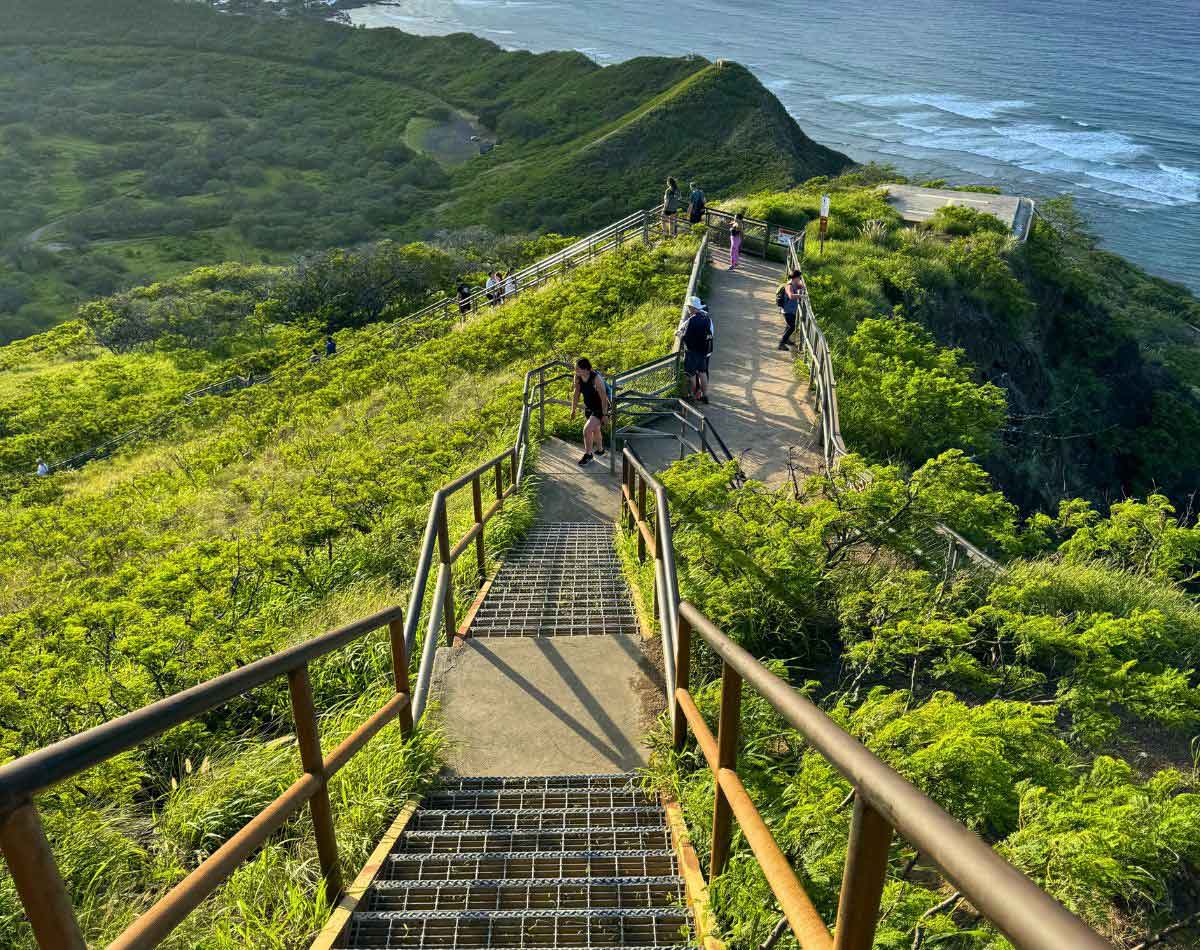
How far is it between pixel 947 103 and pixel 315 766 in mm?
112858

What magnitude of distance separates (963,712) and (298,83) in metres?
118

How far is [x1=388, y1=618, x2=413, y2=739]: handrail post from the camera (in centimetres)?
405

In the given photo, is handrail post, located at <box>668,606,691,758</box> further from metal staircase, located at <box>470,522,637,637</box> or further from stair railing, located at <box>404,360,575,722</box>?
metal staircase, located at <box>470,522,637,637</box>

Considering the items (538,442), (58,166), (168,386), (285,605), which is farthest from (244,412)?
(58,166)

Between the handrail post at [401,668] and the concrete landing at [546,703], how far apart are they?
14.1 inches

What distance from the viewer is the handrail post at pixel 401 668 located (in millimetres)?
4051

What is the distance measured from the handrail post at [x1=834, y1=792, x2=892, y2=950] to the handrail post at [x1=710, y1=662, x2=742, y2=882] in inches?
39.3

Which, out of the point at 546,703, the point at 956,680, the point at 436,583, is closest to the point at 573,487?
the point at 436,583

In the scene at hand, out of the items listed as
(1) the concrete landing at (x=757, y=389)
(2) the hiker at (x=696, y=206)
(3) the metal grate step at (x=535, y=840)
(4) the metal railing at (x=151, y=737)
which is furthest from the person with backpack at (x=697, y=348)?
(2) the hiker at (x=696, y=206)

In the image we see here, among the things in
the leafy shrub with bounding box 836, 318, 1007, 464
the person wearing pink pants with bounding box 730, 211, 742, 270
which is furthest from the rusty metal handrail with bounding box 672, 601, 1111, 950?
the person wearing pink pants with bounding box 730, 211, 742, 270

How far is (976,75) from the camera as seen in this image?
361ft

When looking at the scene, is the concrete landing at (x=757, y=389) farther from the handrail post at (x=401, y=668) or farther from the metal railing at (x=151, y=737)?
the metal railing at (x=151, y=737)

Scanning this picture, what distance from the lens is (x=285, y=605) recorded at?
27.4 feet

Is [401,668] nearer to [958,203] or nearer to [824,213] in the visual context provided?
[824,213]
